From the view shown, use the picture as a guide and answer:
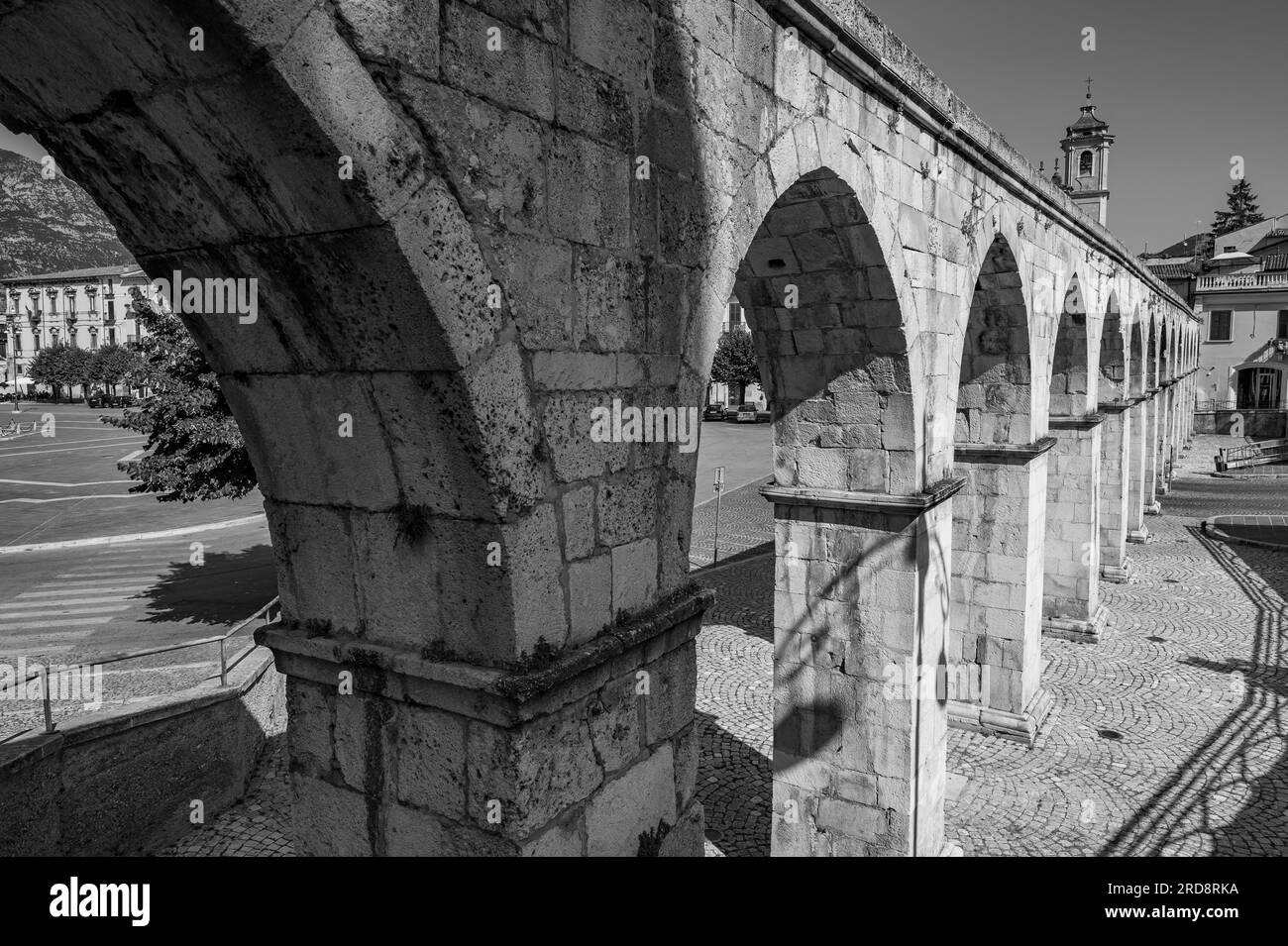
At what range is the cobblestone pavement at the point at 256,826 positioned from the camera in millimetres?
7124

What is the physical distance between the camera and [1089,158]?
25719mm

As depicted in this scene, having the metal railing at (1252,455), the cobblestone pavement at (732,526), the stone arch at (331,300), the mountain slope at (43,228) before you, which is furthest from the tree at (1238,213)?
the mountain slope at (43,228)

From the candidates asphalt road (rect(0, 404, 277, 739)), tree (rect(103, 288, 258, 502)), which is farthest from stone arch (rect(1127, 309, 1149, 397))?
asphalt road (rect(0, 404, 277, 739))

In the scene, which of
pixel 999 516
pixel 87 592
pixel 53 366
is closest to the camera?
pixel 999 516

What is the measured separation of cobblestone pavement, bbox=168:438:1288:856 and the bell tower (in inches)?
620

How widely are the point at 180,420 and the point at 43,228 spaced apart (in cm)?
13860

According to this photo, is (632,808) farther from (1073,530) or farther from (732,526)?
(732,526)

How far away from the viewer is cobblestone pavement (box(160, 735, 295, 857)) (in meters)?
7.12

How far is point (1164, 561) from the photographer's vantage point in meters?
16.6

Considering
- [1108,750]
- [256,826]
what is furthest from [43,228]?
[1108,750]

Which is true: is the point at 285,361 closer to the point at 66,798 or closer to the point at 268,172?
the point at 268,172
